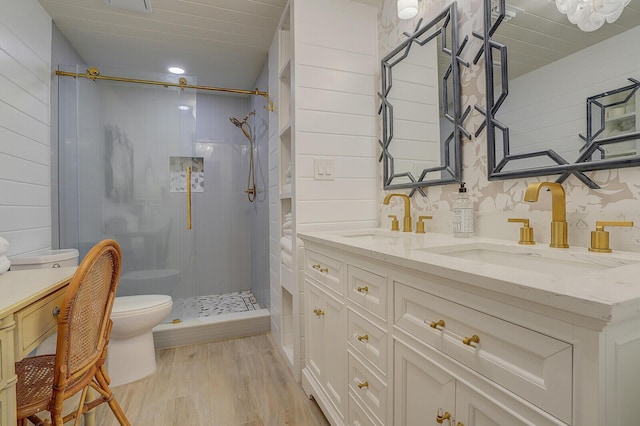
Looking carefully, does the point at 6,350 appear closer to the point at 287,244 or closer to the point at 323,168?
the point at 287,244

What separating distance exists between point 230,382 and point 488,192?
173cm

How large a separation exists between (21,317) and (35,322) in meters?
0.09

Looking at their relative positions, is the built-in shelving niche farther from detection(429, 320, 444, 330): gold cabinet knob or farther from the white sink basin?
detection(429, 320, 444, 330): gold cabinet knob

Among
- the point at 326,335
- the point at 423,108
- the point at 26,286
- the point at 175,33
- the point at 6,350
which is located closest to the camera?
the point at 6,350

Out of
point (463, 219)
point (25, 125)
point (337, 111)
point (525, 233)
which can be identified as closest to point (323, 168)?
point (337, 111)

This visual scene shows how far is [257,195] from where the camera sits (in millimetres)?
3256

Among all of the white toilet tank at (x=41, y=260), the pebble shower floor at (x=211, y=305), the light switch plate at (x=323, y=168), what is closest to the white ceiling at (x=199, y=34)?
the light switch plate at (x=323, y=168)

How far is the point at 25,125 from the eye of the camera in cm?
189

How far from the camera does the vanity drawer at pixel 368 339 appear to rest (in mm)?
977

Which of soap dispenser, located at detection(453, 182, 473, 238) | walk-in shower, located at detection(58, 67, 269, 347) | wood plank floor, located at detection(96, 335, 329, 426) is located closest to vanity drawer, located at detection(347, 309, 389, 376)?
soap dispenser, located at detection(453, 182, 473, 238)

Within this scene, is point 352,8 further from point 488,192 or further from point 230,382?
point 230,382

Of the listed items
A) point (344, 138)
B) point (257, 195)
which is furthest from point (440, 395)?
point (257, 195)

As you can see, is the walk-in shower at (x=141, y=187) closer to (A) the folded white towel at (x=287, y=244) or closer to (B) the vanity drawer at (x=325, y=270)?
(A) the folded white towel at (x=287, y=244)

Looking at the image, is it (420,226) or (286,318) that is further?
(286,318)
